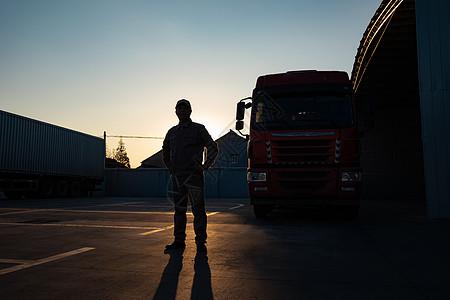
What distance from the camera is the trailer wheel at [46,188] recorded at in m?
19.0

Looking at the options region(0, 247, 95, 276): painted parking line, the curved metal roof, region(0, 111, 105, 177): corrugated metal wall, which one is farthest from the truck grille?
region(0, 111, 105, 177): corrugated metal wall

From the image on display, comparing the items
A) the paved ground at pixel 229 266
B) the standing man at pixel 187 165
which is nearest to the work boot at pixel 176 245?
the standing man at pixel 187 165

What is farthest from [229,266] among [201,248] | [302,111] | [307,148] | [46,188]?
[46,188]

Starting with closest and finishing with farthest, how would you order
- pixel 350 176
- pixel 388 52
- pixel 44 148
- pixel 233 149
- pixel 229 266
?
pixel 229 266 → pixel 350 176 → pixel 388 52 → pixel 44 148 → pixel 233 149

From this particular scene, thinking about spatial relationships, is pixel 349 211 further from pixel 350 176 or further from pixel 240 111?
pixel 240 111

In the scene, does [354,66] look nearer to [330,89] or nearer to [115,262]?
[330,89]

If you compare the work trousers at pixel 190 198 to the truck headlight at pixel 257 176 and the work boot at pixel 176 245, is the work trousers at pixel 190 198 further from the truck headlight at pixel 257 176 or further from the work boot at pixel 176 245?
the truck headlight at pixel 257 176

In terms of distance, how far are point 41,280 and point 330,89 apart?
6.31 meters

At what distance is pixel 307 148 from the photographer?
6.77 m

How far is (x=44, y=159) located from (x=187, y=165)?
55.2 ft

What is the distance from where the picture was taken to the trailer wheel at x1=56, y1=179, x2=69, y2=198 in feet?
66.5

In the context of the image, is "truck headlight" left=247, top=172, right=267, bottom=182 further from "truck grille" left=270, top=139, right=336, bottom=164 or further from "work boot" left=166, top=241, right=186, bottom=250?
"work boot" left=166, top=241, right=186, bottom=250

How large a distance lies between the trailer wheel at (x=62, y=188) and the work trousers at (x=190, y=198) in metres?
18.3

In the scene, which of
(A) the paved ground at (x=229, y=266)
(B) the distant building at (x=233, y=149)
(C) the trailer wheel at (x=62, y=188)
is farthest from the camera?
(B) the distant building at (x=233, y=149)
